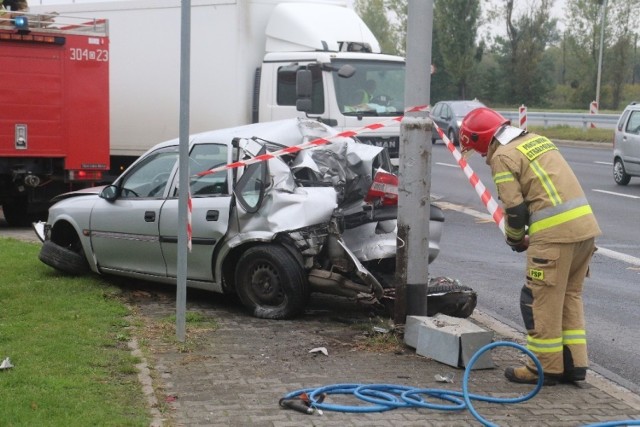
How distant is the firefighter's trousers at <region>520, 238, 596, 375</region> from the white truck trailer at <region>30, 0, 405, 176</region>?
26.4ft

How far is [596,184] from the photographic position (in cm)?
2162

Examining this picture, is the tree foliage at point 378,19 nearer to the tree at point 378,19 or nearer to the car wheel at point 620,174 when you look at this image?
the tree at point 378,19

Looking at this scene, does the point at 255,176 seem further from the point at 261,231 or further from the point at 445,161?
the point at 445,161

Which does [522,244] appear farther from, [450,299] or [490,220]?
[490,220]

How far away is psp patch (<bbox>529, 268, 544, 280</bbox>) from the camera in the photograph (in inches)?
250

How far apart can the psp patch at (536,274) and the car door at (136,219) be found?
3.60m

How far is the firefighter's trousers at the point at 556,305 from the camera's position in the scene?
6352 millimetres

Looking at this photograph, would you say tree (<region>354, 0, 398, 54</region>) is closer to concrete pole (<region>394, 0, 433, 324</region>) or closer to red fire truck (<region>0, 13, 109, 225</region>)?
red fire truck (<region>0, 13, 109, 225</region>)

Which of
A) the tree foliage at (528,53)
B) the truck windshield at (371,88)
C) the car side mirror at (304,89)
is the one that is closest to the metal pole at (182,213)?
the car side mirror at (304,89)

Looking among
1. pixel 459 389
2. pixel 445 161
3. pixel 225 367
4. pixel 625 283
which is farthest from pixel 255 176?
→ pixel 445 161

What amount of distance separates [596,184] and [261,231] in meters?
15.0

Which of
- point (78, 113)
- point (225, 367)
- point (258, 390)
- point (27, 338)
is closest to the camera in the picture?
point (258, 390)

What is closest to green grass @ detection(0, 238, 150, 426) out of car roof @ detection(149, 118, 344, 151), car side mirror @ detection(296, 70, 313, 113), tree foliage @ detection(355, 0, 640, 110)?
car roof @ detection(149, 118, 344, 151)

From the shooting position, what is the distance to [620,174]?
21531 mm
